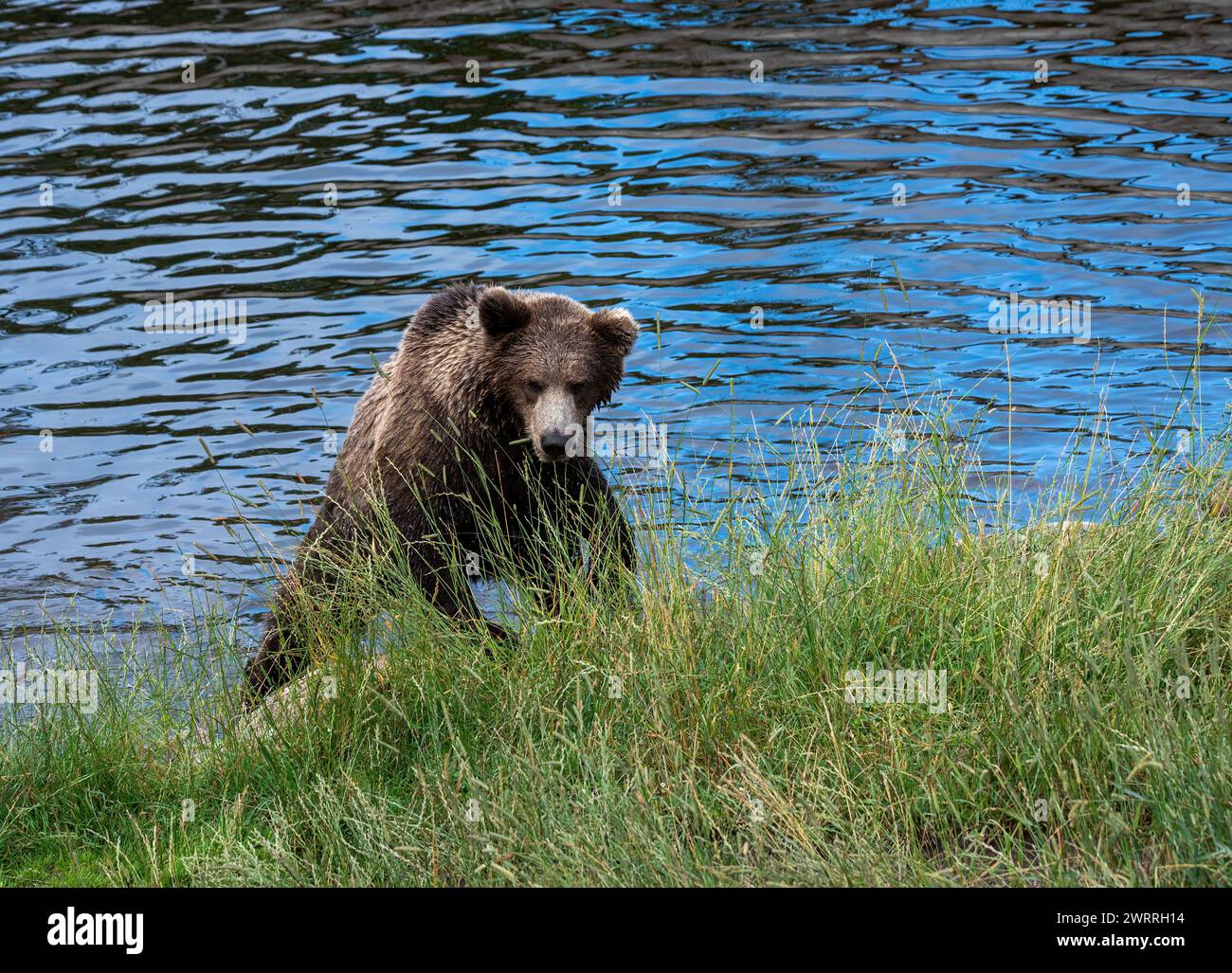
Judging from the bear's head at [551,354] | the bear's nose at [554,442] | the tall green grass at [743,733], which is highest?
the bear's head at [551,354]

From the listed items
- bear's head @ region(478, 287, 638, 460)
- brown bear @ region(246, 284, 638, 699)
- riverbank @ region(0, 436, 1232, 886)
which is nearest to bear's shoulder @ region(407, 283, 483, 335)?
brown bear @ region(246, 284, 638, 699)

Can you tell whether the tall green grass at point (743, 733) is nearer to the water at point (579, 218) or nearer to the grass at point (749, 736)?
the grass at point (749, 736)

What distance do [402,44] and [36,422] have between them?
9.04 m

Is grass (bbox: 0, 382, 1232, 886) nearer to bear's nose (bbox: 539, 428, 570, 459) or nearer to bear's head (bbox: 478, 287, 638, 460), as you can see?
bear's nose (bbox: 539, 428, 570, 459)

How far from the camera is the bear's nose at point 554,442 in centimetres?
704

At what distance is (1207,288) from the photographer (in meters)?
11.7

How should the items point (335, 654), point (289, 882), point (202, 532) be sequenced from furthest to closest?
point (202, 532)
point (335, 654)
point (289, 882)

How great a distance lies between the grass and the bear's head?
1515mm

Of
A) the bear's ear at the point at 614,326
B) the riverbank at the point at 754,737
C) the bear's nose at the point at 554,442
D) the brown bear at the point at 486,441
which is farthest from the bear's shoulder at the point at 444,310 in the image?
the riverbank at the point at 754,737

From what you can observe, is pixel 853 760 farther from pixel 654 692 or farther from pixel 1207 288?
pixel 1207 288

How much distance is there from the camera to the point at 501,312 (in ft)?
24.7

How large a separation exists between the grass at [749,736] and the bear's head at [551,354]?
59.6 inches

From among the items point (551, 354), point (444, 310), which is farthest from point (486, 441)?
point (444, 310)

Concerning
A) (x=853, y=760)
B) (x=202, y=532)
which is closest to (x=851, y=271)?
(x=202, y=532)
